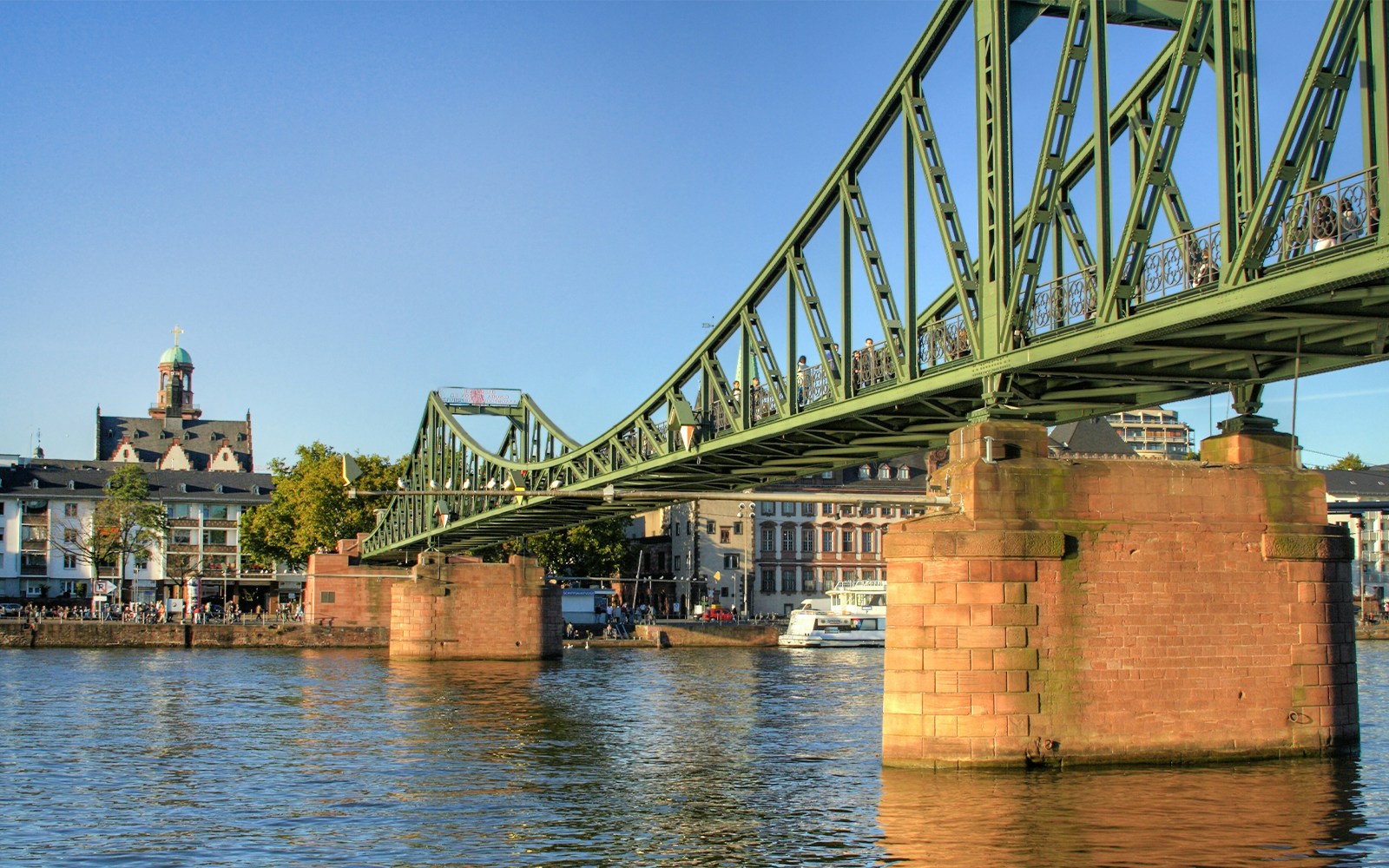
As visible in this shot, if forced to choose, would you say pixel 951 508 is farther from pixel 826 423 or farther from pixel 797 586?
pixel 797 586


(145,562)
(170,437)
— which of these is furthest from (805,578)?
(170,437)

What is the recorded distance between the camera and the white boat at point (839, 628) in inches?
3996

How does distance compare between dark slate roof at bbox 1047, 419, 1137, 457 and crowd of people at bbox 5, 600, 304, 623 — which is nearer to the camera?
crowd of people at bbox 5, 600, 304, 623

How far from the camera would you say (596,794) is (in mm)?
30125

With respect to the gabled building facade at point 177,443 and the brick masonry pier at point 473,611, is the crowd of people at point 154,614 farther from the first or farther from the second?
the gabled building facade at point 177,443

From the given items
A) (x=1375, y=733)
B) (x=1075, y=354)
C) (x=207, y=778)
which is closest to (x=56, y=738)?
(x=207, y=778)

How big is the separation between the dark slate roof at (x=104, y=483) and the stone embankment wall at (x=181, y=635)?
38.2m

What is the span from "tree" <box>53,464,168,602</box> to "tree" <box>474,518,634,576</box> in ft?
96.0

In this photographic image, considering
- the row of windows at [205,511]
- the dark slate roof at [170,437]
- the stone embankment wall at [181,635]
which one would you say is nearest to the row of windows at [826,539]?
the stone embankment wall at [181,635]

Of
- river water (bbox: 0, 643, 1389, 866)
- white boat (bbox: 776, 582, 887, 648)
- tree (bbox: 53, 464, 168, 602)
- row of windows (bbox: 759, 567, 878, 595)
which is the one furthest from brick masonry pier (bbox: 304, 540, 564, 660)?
row of windows (bbox: 759, 567, 878, 595)

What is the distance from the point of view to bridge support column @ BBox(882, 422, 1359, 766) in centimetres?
2703

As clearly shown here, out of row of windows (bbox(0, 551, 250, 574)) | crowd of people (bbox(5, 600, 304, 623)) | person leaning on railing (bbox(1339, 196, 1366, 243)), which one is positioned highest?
person leaning on railing (bbox(1339, 196, 1366, 243))

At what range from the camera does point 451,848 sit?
24000mm

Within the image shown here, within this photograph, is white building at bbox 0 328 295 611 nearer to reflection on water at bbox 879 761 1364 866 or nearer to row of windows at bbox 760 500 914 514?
row of windows at bbox 760 500 914 514
